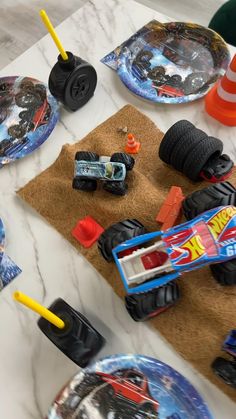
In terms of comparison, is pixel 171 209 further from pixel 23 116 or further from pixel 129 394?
pixel 23 116

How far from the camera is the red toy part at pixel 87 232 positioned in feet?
2.18

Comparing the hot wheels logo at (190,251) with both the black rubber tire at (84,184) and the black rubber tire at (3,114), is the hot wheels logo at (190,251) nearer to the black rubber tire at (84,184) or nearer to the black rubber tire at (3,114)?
the black rubber tire at (84,184)

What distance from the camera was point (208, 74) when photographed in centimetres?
83

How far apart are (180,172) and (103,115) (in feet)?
0.73

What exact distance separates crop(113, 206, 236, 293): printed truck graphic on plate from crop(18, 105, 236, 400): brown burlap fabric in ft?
0.16

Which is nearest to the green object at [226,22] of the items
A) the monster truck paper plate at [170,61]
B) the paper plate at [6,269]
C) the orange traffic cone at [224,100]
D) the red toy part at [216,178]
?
the monster truck paper plate at [170,61]

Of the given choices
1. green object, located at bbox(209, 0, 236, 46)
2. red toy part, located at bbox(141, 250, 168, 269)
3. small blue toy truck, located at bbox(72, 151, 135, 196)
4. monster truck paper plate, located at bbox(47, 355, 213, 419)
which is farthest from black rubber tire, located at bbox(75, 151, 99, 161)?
green object, located at bbox(209, 0, 236, 46)

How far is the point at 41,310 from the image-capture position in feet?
1.64

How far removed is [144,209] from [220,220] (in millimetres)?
145

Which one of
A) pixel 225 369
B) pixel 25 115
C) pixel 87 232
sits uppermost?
pixel 25 115

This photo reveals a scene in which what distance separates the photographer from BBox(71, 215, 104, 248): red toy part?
665 mm

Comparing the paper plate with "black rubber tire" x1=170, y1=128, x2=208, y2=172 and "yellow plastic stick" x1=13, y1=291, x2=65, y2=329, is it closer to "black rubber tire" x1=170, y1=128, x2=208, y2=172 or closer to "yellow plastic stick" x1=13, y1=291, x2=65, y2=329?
"yellow plastic stick" x1=13, y1=291, x2=65, y2=329

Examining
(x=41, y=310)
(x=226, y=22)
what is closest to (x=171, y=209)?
(x=41, y=310)

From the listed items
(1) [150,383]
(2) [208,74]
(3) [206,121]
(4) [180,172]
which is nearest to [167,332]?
(1) [150,383]
